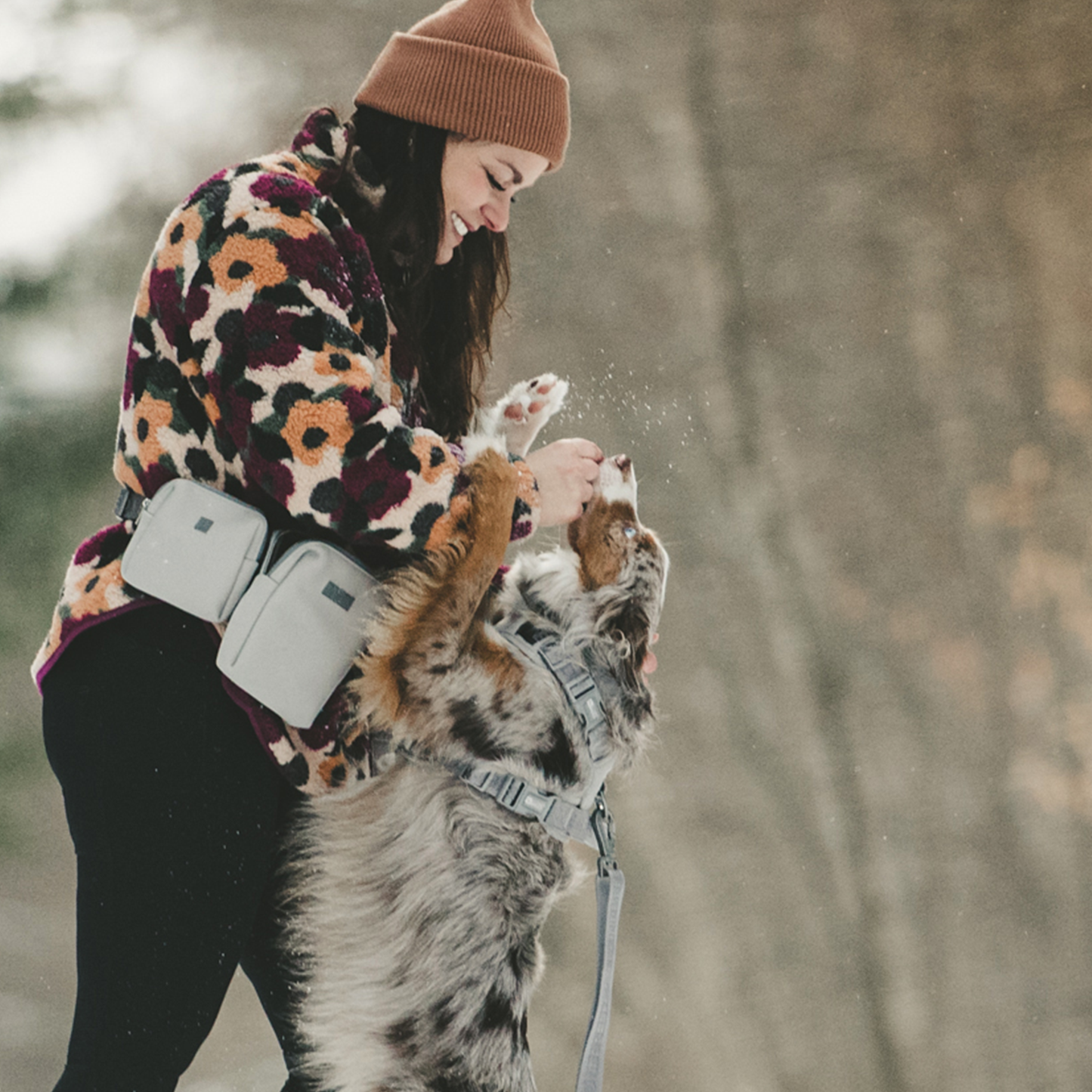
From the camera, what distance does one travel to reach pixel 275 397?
0.80 meters

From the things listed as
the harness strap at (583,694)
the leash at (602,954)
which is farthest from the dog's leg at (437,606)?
the leash at (602,954)

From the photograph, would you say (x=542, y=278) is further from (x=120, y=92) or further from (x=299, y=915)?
(x=299, y=915)

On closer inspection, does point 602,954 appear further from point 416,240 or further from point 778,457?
point 778,457

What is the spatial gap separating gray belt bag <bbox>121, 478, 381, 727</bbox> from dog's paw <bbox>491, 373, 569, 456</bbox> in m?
0.36

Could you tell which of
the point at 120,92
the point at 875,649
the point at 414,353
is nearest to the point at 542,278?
the point at 120,92

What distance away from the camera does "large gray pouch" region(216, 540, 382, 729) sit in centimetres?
86

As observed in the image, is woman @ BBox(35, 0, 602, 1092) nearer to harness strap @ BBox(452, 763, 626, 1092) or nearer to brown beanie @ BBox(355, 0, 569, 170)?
brown beanie @ BBox(355, 0, 569, 170)

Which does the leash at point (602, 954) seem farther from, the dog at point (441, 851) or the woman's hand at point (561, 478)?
the woman's hand at point (561, 478)

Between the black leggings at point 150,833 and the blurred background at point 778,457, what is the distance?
1394 mm

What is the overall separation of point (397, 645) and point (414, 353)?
0.30 m

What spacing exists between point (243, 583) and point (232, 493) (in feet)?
0.27

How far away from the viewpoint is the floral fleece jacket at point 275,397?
0.81 metres

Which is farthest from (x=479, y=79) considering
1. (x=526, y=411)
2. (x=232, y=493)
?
(x=232, y=493)

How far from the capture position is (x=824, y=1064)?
2287 mm
